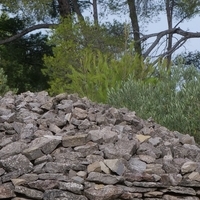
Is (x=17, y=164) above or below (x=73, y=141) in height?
below

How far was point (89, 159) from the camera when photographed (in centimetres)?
414

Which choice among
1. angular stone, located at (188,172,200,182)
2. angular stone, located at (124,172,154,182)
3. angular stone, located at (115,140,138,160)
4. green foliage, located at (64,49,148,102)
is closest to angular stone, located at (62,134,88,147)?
angular stone, located at (115,140,138,160)

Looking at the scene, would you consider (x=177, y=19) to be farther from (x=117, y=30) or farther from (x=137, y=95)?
(x=137, y=95)

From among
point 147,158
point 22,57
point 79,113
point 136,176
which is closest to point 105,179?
point 136,176

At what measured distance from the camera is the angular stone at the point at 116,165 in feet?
13.2

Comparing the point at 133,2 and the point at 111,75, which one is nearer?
the point at 111,75

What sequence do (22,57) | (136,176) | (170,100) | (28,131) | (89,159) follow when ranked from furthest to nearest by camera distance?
(22,57) → (170,100) → (28,131) → (89,159) → (136,176)

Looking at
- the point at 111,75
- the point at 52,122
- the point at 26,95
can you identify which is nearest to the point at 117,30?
the point at 111,75

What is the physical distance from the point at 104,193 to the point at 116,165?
0.29 metres

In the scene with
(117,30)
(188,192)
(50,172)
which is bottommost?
(188,192)

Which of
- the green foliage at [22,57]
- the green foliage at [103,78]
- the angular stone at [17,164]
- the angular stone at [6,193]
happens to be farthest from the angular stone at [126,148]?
the green foliage at [22,57]

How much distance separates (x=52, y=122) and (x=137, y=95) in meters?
2.67

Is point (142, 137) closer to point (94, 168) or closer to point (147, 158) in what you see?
point (147, 158)

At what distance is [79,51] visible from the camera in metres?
12.7
